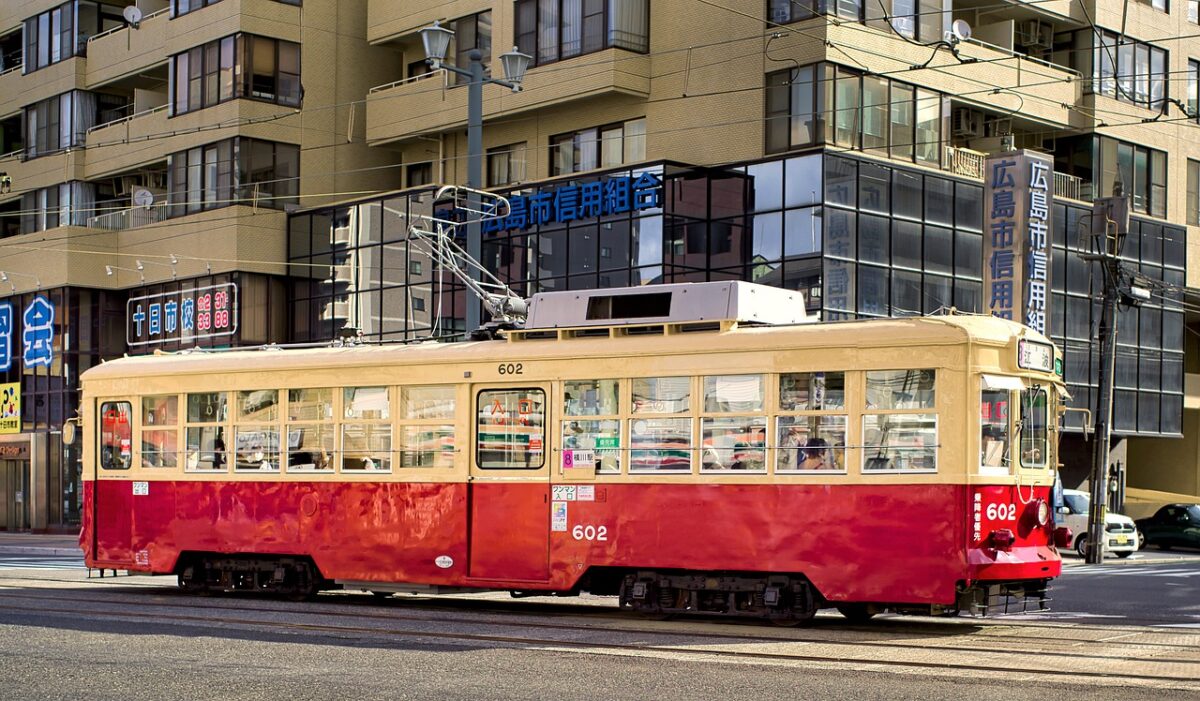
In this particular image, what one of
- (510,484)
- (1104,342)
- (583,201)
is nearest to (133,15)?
(583,201)

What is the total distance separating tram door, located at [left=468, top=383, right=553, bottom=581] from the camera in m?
16.0

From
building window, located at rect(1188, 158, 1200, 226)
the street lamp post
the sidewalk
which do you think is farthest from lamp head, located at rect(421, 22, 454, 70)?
building window, located at rect(1188, 158, 1200, 226)

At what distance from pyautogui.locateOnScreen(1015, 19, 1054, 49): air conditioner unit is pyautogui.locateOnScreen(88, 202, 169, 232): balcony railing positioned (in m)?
22.9

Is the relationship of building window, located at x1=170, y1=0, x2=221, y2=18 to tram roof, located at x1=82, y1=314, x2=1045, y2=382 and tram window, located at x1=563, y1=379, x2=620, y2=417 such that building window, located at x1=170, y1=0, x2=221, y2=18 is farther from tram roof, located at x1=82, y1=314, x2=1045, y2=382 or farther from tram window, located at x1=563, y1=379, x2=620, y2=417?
tram window, located at x1=563, y1=379, x2=620, y2=417

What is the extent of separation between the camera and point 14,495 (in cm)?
4916

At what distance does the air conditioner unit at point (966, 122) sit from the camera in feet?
124

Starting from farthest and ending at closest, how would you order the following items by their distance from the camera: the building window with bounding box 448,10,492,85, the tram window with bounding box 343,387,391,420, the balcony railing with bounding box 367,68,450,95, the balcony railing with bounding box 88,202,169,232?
→ 1. the balcony railing with bounding box 88,202,169,232
2. the balcony railing with bounding box 367,68,450,95
3. the building window with bounding box 448,10,492,85
4. the tram window with bounding box 343,387,391,420

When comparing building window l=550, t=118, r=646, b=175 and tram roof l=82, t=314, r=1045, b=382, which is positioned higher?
building window l=550, t=118, r=646, b=175

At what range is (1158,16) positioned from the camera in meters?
42.9

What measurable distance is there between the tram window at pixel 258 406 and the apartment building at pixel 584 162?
45.7ft

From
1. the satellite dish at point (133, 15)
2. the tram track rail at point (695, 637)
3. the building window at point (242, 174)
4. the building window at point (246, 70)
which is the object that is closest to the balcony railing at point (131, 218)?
the building window at point (242, 174)

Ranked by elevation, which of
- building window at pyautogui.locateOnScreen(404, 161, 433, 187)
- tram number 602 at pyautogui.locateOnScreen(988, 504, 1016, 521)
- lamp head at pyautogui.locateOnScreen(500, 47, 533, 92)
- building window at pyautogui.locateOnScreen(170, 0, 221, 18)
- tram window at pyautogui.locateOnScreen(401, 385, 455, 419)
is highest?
building window at pyautogui.locateOnScreen(170, 0, 221, 18)

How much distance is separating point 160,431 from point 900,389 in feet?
30.3

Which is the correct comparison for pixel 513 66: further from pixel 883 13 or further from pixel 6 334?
pixel 6 334
